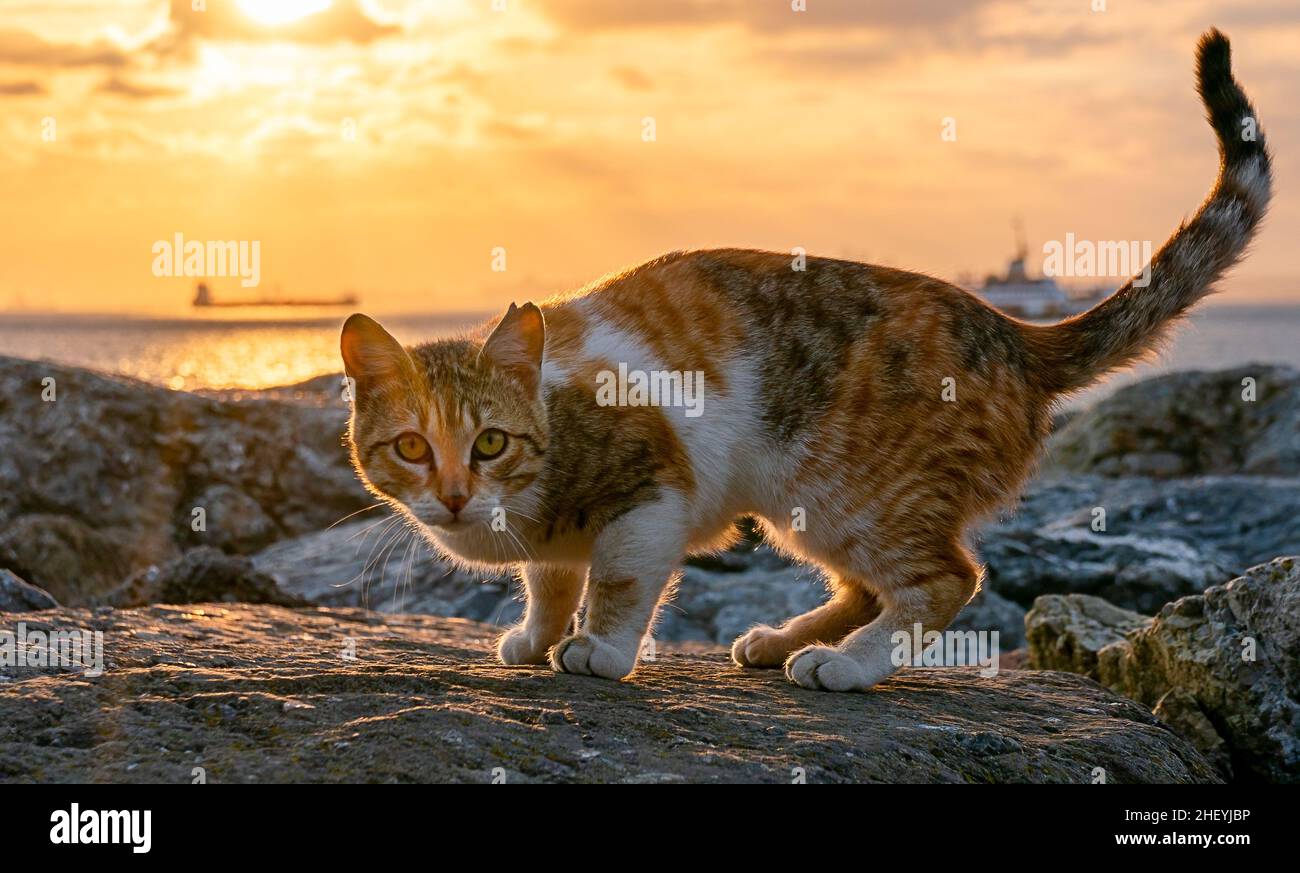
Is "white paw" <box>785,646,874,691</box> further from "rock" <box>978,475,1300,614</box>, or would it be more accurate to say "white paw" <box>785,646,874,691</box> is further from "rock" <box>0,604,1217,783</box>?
"rock" <box>978,475,1300,614</box>

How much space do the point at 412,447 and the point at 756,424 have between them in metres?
1.38

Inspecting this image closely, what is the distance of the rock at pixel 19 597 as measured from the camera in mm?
5930

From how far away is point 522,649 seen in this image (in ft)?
18.0

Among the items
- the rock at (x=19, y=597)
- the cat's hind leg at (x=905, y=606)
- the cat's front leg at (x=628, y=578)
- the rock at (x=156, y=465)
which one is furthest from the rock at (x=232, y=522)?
the cat's hind leg at (x=905, y=606)

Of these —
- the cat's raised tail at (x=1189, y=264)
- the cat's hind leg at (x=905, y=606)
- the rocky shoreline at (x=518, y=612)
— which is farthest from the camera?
the cat's raised tail at (x=1189, y=264)

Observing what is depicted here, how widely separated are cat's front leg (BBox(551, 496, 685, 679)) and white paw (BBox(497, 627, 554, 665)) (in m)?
0.48

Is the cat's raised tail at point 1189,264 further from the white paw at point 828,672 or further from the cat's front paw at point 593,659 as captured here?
the cat's front paw at point 593,659

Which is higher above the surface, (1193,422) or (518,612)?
(1193,422)

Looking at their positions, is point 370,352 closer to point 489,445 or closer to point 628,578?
point 489,445

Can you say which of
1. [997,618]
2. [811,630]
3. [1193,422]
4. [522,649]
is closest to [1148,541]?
[997,618]

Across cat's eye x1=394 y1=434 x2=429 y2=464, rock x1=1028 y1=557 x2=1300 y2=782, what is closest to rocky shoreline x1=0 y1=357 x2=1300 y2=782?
rock x1=1028 y1=557 x2=1300 y2=782
